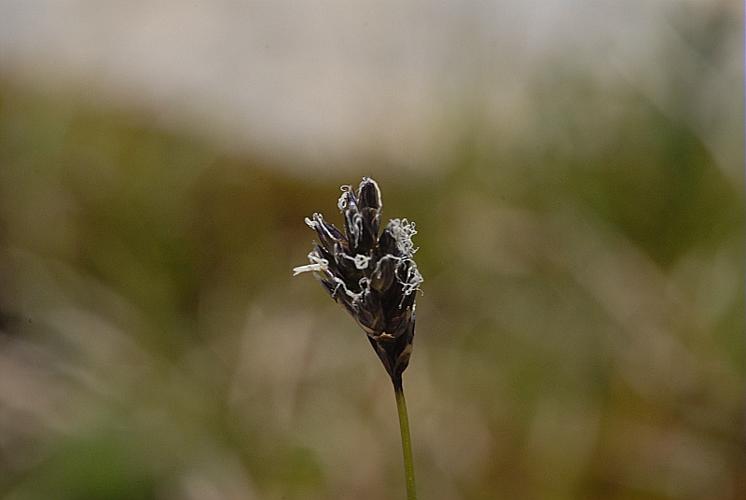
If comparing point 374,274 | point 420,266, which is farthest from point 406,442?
point 420,266

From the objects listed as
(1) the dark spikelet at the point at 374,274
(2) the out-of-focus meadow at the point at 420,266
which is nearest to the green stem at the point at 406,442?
(1) the dark spikelet at the point at 374,274

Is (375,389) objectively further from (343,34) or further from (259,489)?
(343,34)

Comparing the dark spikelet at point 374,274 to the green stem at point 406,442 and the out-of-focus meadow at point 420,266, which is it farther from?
the out-of-focus meadow at point 420,266

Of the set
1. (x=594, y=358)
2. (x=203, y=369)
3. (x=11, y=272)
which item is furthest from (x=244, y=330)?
(x=594, y=358)

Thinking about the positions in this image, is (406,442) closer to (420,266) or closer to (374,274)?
(374,274)

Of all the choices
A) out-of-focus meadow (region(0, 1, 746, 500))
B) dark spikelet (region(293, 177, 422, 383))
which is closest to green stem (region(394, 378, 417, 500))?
dark spikelet (region(293, 177, 422, 383))

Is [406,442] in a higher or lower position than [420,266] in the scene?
lower
